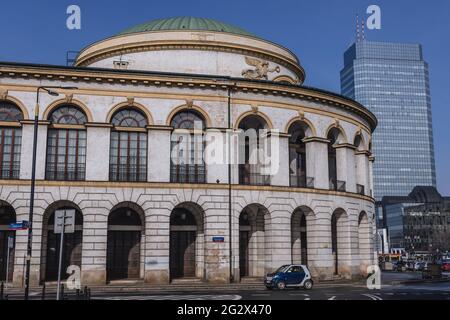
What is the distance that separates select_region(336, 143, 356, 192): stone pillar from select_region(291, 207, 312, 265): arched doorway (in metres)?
4.56

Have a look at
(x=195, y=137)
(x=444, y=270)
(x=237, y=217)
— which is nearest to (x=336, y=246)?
(x=237, y=217)

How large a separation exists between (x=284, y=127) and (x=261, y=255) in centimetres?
931

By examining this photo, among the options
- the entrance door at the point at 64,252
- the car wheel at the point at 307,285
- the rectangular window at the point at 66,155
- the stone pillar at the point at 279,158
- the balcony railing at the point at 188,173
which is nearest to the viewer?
the car wheel at the point at 307,285

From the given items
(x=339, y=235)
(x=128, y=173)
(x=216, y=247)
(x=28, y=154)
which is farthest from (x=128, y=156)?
(x=339, y=235)

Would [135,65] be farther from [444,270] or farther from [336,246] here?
[444,270]

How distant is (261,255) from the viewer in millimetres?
37812

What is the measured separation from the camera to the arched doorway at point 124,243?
35.0 m

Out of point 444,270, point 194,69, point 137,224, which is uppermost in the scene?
point 194,69

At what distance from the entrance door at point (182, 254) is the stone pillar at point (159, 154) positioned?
170 inches

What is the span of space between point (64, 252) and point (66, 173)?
200 inches

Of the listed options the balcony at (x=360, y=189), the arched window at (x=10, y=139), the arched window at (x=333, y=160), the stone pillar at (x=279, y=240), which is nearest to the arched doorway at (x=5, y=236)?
the arched window at (x=10, y=139)

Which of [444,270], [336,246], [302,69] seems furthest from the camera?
[444,270]

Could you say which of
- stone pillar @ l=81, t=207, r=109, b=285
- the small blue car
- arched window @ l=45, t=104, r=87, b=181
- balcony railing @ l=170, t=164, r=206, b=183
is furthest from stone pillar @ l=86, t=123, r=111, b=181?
the small blue car

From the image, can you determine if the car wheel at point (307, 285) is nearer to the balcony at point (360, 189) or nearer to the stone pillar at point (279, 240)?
the stone pillar at point (279, 240)
